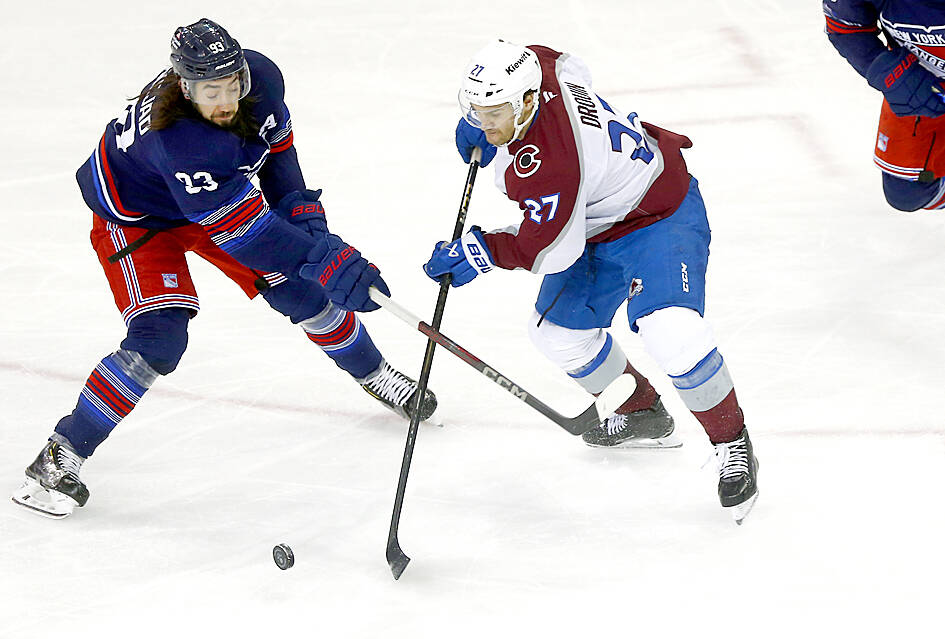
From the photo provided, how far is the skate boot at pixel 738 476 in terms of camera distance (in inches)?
97.6

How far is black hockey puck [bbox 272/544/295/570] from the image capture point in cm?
241

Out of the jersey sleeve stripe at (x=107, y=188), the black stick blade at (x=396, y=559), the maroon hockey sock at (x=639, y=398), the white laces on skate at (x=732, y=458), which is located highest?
the jersey sleeve stripe at (x=107, y=188)

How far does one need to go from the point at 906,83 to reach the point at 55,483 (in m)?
2.42

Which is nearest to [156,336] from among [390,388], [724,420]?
[390,388]

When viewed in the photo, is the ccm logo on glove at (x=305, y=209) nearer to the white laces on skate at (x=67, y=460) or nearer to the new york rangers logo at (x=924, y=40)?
the white laces on skate at (x=67, y=460)

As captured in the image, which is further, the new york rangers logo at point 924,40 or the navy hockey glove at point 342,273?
the new york rangers logo at point 924,40

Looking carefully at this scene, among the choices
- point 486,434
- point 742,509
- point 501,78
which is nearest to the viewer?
point 501,78

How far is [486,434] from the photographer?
2975 millimetres

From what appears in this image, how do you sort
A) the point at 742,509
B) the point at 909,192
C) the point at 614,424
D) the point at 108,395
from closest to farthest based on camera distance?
the point at 742,509 < the point at 108,395 < the point at 614,424 < the point at 909,192

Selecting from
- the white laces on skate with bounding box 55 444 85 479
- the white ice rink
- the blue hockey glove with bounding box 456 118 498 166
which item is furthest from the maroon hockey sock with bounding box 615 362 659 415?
the white laces on skate with bounding box 55 444 85 479

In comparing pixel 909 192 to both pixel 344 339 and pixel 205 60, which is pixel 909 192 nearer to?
pixel 344 339

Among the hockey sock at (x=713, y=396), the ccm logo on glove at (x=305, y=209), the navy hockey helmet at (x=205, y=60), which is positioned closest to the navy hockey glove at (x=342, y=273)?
the ccm logo on glove at (x=305, y=209)

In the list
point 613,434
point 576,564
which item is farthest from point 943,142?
point 576,564

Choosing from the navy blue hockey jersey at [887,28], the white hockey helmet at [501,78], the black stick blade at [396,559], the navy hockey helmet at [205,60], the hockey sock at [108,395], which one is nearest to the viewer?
the white hockey helmet at [501,78]
